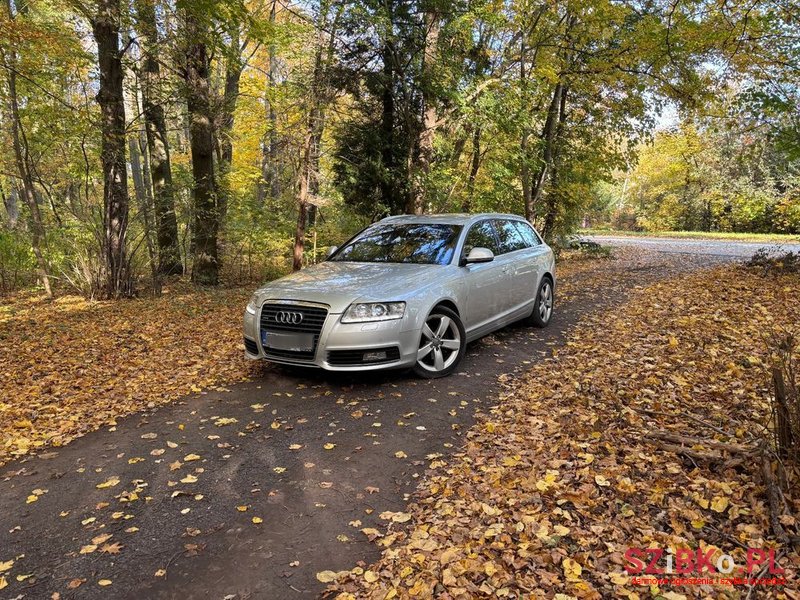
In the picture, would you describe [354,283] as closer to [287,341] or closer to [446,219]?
[287,341]

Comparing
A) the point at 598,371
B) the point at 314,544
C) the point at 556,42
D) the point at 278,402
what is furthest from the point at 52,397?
the point at 556,42

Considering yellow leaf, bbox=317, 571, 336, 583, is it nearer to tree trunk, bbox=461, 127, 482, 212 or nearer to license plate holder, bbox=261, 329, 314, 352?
license plate holder, bbox=261, 329, 314, 352

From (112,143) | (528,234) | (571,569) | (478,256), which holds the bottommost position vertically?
(571,569)

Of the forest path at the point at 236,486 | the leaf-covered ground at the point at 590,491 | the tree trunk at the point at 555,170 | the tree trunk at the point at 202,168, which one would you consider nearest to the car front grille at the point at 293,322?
the forest path at the point at 236,486

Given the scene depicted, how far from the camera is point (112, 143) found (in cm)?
933

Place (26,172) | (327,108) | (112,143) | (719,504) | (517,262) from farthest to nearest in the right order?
(327,108) → (26,172) → (112,143) → (517,262) → (719,504)

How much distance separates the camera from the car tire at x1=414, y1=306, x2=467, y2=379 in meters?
5.21

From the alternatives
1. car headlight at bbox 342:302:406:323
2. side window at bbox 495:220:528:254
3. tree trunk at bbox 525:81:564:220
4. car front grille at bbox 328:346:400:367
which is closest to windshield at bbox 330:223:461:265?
side window at bbox 495:220:528:254

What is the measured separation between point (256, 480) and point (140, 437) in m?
1.45

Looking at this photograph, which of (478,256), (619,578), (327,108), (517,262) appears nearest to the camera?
(619,578)

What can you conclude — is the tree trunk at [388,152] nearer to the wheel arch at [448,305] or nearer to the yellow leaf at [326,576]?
the wheel arch at [448,305]

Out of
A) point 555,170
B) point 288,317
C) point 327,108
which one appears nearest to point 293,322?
point 288,317

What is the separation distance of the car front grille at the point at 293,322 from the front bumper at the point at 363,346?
5 centimetres

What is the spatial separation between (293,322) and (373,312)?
0.81 m
